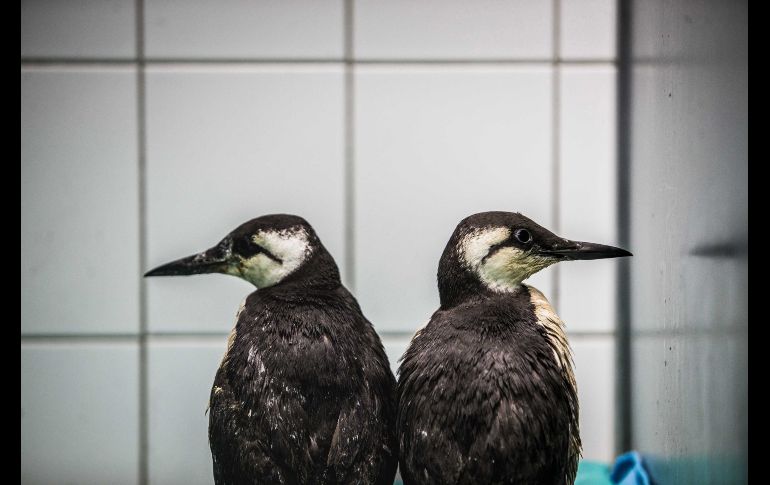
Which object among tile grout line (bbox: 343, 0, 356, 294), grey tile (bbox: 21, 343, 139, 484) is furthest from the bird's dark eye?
grey tile (bbox: 21, 343, 139, 484)

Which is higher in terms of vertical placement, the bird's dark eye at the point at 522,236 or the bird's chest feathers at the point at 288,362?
the bird's dark eye at the point at 522,236

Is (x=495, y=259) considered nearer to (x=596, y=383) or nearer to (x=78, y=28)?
(x=596, y=383)

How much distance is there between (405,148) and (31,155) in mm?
455

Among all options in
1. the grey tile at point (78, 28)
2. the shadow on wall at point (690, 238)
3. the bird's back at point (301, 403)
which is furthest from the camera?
the grey tile at point (78, 28)

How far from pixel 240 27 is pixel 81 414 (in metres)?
0.52

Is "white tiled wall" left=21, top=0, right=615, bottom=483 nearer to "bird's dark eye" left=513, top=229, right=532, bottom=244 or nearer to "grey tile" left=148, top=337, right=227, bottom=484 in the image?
"grey tile" left=148, top=337, right=227, bottom=484

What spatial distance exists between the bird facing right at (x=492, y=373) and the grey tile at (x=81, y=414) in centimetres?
41

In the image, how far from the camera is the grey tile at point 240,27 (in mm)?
873

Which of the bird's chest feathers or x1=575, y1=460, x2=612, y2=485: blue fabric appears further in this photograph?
x1=575, y1=460, x2=612, y2=485: blue fabric

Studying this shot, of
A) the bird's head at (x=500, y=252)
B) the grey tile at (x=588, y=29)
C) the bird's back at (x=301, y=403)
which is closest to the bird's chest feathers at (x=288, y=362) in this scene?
the bird's back at (x=301, y=403)

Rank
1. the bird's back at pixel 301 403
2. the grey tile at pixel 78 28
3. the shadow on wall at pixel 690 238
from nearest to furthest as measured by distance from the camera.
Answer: the shadow on wall at pixel 690 238 < the bird's back at pixel 301 403 < the grey tile at pixel 78 28

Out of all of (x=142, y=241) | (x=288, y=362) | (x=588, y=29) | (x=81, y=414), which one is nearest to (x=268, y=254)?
(x=288, y=362)

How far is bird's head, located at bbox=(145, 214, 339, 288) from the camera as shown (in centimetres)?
75

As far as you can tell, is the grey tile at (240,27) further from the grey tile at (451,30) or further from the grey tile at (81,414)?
the grey tile at (81,414)
